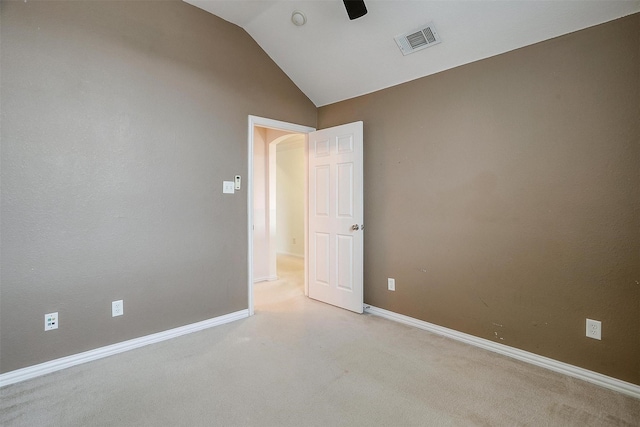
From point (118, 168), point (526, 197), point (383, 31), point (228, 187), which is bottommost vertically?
point (526, 197)

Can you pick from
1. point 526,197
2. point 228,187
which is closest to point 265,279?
point 228,187

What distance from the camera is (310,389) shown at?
193 centimetres

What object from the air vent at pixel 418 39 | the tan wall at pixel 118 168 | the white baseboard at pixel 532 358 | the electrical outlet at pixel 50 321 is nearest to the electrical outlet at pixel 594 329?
the white baseboard at pixel 532 358

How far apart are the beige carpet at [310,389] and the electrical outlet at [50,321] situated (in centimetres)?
33

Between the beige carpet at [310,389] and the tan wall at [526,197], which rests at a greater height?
the tan wall at [526,197]

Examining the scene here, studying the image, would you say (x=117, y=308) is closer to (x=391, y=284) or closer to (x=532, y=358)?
(x=391, y=284)

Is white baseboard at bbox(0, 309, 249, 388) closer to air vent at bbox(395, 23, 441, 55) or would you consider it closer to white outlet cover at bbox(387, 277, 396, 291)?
white outlet cover at bbox(387, 277, 396, 291)

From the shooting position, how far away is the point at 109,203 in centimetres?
235

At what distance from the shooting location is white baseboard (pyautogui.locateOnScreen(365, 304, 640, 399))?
6.34 ft

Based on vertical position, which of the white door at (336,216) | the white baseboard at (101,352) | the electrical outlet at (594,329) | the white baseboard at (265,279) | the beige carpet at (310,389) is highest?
the white door at (336,216)

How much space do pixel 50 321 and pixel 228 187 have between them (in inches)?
66.4

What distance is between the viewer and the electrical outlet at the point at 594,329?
2.02m

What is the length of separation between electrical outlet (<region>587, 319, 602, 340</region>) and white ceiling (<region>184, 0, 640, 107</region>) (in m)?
1.99

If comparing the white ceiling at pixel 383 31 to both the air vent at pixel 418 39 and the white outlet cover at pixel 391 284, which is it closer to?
the air vent at pixel 418 39
